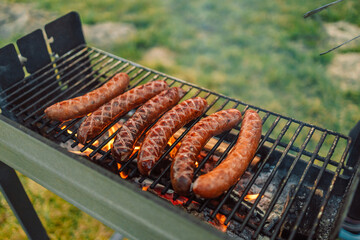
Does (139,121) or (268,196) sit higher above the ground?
(139,121)

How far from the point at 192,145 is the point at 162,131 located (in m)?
0.28

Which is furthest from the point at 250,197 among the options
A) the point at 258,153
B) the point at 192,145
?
the point at 192,145

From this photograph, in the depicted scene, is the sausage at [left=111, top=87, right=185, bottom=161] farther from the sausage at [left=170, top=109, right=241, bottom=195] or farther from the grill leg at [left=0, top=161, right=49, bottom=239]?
the grill leg at [left=0, top=161, right=49, bottom=239]

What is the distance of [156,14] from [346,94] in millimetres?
4121

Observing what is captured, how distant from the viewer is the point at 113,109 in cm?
276

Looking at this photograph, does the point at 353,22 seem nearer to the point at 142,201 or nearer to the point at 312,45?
the point at 312,45

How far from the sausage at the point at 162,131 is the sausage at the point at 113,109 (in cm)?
39

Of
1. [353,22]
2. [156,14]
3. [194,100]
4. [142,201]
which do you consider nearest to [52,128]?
[194,100]

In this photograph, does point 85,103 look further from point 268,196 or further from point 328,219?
point 328,219

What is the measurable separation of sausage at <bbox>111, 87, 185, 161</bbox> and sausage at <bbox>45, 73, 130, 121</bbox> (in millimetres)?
399

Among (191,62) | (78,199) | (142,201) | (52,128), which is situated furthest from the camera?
(191,62)

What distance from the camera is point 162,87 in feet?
10.0

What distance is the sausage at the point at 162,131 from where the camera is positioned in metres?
2.37

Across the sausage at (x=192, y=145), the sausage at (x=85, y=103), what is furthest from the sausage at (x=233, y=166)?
the sausage at (x=85, y=103)
